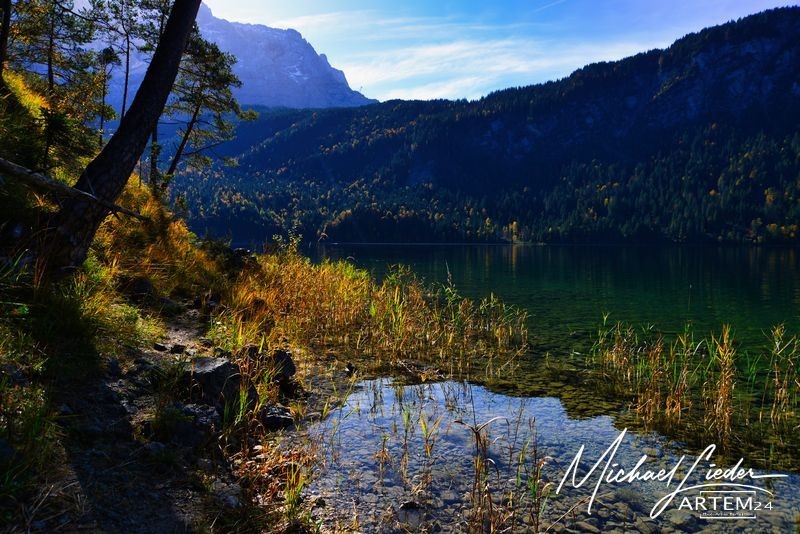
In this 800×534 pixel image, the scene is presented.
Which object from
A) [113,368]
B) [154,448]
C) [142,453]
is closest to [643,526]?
[154,448]

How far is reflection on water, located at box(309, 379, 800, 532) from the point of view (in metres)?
6.15

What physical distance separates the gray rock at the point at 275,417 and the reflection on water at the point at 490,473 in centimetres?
58

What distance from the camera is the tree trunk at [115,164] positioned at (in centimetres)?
825

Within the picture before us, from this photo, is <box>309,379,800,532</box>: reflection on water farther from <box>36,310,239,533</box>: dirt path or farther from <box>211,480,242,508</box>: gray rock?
<box>36,310,239,533</box>: dirt path

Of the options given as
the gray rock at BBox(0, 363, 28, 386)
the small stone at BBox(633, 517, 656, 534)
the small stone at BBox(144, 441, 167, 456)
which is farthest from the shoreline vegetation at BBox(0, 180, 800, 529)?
the small stone at BBox(633, 517, 656, 534)

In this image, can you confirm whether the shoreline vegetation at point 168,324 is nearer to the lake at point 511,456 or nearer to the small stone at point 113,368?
the small stone at point 113,368

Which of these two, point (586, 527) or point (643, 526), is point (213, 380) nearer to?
point (586, 527)

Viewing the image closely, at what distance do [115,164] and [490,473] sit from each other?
8645 mm

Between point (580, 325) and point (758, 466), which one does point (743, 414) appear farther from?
point (580, 325)

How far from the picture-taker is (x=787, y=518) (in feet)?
21.1

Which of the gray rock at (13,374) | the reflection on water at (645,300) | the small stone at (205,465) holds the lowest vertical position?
the reflection on water at (645,300)

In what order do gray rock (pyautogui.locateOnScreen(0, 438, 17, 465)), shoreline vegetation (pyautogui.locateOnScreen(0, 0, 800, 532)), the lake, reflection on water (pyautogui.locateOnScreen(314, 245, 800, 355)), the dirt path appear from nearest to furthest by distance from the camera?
1. gray rock (pyautogui.locateOnScreen(0, 438, 17, 465))
2. the dirt path
3. shoreline vegetation (pyautogui.locateOnScreen(0, 0, 800, 532))
4. the lake
5. reflection on water (pyautogui.locateOnScreen(314, 245, 800, 355))

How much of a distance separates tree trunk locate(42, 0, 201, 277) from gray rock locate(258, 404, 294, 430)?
13.9 ft

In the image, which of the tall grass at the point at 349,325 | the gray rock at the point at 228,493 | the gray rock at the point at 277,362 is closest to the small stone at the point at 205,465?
the gray rock at the point at 228,493
